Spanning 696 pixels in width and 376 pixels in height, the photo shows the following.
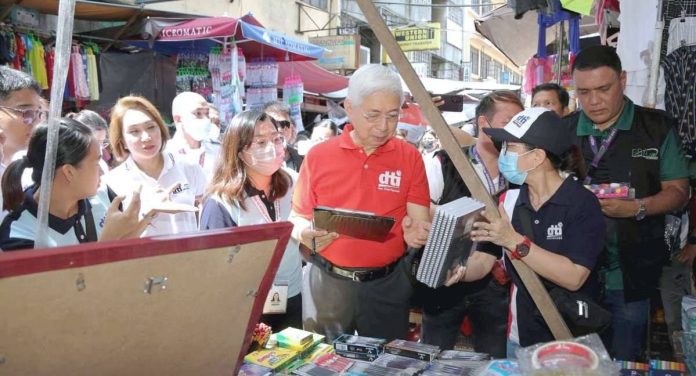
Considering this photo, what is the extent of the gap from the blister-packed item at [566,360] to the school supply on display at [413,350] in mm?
455

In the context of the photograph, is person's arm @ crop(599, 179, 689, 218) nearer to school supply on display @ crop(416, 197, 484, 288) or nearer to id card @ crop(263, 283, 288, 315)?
school supply on display @ crop(416, 197, 484, 288)

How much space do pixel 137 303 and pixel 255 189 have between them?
183 cm

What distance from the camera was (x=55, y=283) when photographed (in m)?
0.76

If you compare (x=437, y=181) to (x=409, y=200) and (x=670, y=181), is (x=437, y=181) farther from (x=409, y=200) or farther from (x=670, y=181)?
(x=670, y=181)

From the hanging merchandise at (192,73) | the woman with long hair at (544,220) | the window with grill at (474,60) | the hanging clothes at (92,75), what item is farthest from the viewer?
the window with grill at (474,60)

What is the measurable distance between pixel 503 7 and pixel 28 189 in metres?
5.09

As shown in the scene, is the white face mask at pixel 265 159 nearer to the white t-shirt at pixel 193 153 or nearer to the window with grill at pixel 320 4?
the white t-shirt at pixel 193 153

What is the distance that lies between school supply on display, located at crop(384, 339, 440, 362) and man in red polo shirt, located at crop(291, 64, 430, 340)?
55cm

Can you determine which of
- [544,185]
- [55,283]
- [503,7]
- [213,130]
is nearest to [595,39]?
[503,7]

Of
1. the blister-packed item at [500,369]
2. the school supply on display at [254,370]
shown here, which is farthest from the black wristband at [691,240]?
the school supply on display at [254,370]

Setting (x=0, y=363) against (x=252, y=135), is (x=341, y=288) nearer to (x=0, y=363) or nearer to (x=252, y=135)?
(x=252, y=135)

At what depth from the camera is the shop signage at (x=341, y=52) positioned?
13031 millimetres

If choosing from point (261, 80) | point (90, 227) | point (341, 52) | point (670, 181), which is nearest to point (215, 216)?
point (90, 227)

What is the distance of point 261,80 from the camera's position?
7637mm
